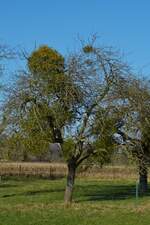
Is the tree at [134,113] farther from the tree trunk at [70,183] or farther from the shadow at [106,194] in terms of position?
the shadow at [106,194]

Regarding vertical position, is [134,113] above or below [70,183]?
above

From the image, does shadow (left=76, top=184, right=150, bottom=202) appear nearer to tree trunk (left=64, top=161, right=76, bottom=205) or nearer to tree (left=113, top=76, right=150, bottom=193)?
tree trunk (left=64, top=161, right=76, bottom=205)

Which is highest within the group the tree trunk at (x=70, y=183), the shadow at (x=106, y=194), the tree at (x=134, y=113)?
the tree at (x=134, y=113)

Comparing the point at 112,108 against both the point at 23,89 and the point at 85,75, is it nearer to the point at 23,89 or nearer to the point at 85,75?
the point at 85,75

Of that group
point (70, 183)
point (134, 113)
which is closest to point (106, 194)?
point (70, 183)

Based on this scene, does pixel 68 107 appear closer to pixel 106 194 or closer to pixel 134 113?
pixel 134 113

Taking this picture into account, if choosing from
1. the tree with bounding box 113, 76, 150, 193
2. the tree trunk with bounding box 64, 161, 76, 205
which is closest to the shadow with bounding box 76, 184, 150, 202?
the tree trunk with bounding box 64, 161, 76, 205

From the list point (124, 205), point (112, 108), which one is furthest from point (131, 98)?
point (124, 205)

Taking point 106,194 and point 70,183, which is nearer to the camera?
point 70,183

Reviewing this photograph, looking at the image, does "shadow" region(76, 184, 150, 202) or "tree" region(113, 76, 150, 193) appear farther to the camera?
"shadow" region(76, 184, 150, 202)

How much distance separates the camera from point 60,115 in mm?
26141

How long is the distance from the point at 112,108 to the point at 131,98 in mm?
1029

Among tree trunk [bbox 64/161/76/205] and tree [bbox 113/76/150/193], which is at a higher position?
tree [bbox 113/76/150/193]

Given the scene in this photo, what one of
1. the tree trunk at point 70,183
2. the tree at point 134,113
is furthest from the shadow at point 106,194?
the tree at point 134,113
